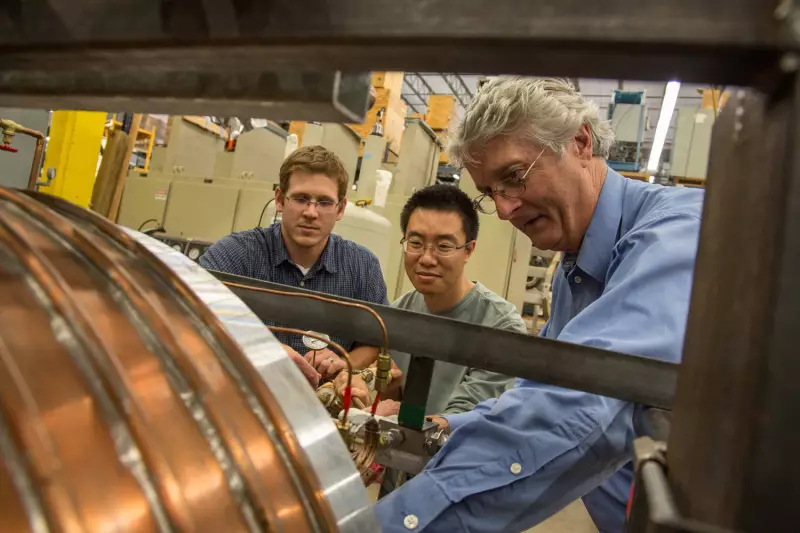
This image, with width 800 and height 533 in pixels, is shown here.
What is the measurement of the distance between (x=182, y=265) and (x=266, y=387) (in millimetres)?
166

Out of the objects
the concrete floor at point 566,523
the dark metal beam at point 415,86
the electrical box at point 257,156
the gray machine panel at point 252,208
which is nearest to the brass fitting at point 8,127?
the gray machine panel at point 252,208

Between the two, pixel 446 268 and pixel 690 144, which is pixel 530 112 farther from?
pixel 690 144

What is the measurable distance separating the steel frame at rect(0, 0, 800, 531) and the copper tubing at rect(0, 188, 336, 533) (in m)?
0.19

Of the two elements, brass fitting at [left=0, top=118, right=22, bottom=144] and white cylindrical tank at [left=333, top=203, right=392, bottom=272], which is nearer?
brass fitting at [left=0, top=118, right=22, bottom=144]

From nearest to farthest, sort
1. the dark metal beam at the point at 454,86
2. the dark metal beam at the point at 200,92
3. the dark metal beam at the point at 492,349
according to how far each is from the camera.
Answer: the dark metal beam at the point at 200,92 < the dark metal beam at the point at 492,349 < the dark metal beam at the point at 454,86

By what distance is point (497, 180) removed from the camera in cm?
108

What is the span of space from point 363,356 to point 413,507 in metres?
0.74

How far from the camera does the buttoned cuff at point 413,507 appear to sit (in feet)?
2.00

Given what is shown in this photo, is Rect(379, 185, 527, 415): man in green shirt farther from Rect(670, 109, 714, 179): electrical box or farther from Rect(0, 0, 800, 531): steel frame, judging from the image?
Rect(670, 109, 714, 179): electrical box

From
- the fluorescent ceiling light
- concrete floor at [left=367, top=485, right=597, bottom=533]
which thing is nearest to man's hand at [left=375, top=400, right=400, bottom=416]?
concrete floor at [left=367, top=485, right=597, bottom=533]

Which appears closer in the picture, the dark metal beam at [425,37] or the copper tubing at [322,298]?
the dark metal beam at [425,37]

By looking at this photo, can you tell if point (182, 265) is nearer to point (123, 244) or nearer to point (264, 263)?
point (123, 244)

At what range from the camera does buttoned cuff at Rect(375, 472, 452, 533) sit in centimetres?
61

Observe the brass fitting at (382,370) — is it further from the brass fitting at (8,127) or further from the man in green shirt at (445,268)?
the brass fitting at (8,127)
